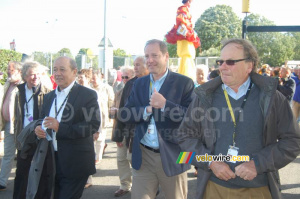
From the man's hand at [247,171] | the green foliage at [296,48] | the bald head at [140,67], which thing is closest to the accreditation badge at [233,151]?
the man's hand at [247,171]

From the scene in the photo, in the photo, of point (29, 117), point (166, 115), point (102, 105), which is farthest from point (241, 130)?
point (102, 105)

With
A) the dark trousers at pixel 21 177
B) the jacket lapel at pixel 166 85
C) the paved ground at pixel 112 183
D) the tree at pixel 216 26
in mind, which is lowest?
the paved ground at pixel 112 183

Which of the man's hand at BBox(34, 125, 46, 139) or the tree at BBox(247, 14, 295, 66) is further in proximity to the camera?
the tree at BBox(247, 14, 295, 66)

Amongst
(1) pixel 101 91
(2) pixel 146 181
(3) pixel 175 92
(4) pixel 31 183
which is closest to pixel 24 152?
(4) pixel 31 183

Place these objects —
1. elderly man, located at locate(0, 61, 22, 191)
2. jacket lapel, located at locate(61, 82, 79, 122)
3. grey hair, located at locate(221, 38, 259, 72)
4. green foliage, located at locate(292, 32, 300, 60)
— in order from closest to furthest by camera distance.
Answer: grey hair, located at locate(221, 38, 259, 72) < jacket lapel, located at locate(61, 82, 79, 122) < elderly man, located at locate(0, 61, 22, 191) < green foliage, located at locate(292, 32, 300, 60)

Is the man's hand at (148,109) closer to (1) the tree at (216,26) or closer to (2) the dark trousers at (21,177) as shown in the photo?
(2) the dark trousers at (21,177)

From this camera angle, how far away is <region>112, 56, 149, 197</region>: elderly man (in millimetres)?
4265

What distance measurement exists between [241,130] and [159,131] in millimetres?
1059

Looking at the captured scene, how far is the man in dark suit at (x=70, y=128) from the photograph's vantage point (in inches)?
139

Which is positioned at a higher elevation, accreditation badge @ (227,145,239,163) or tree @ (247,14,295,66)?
tree @ (247,14,295,66)

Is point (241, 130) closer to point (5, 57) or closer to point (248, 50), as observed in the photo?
point (248, 50)

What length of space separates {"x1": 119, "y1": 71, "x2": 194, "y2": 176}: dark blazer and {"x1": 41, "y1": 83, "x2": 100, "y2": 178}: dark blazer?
0.43 meters

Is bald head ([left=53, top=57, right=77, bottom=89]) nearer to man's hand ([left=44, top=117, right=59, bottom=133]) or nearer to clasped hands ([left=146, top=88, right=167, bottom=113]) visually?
man's hand ([left=44, top=117, right=59, bottom=133])

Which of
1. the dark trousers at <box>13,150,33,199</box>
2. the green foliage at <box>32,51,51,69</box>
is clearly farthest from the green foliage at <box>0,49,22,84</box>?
the dark trousers at <box>13,150,33,199</box>
